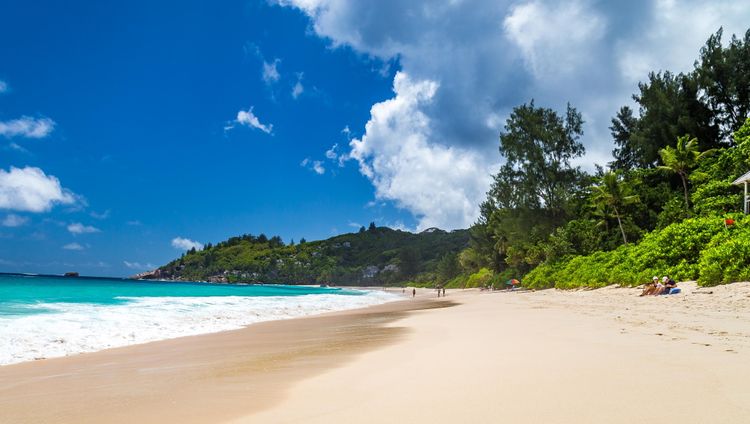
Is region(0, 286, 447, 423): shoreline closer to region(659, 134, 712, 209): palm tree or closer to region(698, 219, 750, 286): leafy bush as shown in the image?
region(698, 219, 750, 286): leafy bush

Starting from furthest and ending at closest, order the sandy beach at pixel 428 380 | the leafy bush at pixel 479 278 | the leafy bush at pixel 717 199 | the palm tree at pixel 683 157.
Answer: the leafy bush at pixel 479 278 < the palm tree at pixel 683 157 < the leafy bush at pixel 717 199 < the sandy beach at pixel 428 380

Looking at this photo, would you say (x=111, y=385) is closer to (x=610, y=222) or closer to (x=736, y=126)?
(x=610, y=222)

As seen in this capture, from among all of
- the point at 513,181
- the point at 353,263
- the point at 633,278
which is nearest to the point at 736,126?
the point at 513,181

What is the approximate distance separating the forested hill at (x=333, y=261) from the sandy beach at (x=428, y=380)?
378 ft

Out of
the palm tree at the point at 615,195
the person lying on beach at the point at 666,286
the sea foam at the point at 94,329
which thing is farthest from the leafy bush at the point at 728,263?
the palm tree at the point at 615,195

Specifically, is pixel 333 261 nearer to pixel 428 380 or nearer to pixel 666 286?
pixel 666 286

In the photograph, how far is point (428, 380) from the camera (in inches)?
163

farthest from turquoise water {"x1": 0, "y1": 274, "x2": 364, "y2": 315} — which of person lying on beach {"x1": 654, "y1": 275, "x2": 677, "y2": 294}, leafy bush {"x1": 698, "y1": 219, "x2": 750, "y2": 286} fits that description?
leafy bush {"x1": 698, "y1": 219, "x2": 750, "y2": 286}

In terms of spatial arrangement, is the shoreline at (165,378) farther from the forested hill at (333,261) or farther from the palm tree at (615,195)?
the forested hill at (333,261)

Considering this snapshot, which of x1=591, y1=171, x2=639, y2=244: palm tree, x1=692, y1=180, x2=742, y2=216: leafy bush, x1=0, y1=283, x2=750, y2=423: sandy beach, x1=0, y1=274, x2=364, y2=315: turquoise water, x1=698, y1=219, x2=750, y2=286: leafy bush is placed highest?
x1=591, y1=171, x2=639, y2=244: palm tree

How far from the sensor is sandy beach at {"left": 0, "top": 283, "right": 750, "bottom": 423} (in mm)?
3014

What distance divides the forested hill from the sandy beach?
115133 mm

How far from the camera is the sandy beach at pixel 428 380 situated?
9.89ft

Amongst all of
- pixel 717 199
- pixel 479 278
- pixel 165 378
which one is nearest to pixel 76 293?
pixel 165 378
